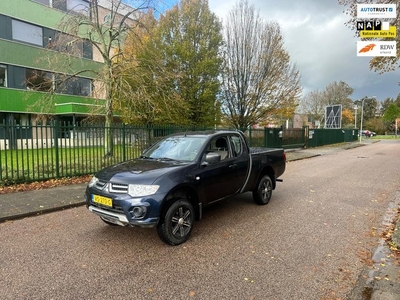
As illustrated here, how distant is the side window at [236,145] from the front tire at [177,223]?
5.72 feet

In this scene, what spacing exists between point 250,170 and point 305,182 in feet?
13.8

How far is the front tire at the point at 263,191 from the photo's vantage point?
20.1 feet

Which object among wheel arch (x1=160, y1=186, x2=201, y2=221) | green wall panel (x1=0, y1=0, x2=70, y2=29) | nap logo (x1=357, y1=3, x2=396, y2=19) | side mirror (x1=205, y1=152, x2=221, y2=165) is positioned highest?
green wall panel (x1=0, y1=0, x2=70, y2=29)

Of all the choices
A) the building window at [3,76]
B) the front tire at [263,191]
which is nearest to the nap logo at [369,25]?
the front tire at [263,191]

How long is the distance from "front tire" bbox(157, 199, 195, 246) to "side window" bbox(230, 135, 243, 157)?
1743 millimetres

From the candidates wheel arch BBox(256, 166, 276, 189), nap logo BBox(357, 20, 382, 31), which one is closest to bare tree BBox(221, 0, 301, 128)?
nap logo BBox(357, 20, 382, 31)

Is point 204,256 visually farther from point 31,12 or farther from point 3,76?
point 31,12

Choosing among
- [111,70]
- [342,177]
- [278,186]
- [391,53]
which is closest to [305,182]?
[278,186]

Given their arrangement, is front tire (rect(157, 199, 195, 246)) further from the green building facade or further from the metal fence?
the green building facade

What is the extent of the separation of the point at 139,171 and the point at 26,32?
23.4 metres

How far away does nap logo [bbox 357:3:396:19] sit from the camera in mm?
10906

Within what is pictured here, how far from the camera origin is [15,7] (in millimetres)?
20125

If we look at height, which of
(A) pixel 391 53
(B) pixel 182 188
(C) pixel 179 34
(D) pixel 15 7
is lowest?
(B) pixel 182 188

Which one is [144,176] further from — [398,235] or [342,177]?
[342,177]
